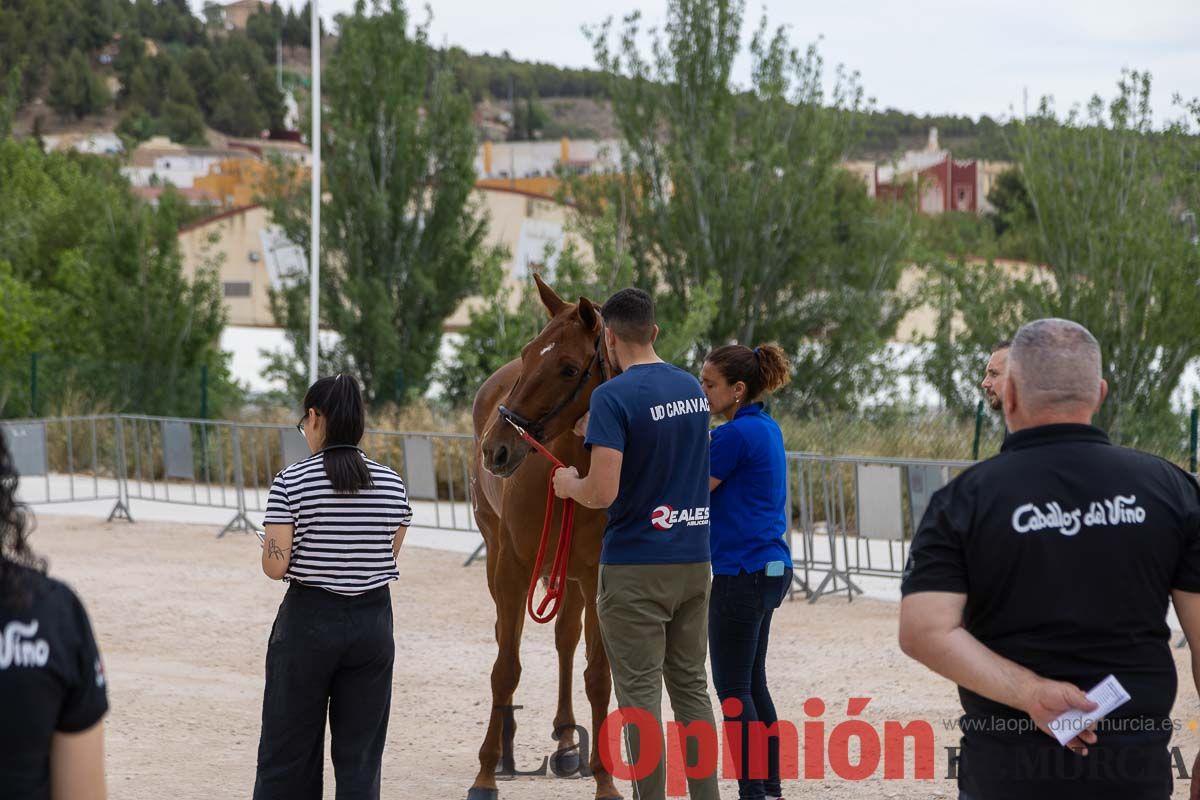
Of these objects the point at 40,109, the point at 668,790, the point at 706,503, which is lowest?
the point at 668,790

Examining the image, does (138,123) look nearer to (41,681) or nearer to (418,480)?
(418,480)

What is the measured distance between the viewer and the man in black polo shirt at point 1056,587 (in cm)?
307

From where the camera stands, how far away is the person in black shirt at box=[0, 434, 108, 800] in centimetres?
239

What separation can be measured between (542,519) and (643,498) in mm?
1250

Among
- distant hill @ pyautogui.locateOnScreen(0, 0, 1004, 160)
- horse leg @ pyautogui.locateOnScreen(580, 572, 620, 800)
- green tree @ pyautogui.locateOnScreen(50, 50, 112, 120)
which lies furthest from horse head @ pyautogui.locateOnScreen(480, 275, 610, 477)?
green tree @ pyautogui.locateOnScreen(50, 50, 112, 120)

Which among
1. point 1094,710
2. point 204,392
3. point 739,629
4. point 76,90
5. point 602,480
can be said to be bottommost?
point 204,392

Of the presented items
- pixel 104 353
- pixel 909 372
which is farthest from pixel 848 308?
pixel 104 353

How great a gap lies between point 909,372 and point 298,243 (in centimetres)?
1019

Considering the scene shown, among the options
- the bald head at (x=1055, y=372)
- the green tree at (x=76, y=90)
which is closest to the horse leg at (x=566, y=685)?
the bald head at (x=1055, y=372)

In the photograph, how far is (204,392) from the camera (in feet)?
73.6

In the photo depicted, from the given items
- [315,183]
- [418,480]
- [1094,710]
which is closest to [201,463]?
[315,183]

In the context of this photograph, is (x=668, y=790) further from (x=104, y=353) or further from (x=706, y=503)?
(x=104, y=353)

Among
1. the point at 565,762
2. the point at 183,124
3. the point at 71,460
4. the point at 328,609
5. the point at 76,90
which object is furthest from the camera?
the point at 183,124

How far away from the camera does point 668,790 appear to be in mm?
6590
